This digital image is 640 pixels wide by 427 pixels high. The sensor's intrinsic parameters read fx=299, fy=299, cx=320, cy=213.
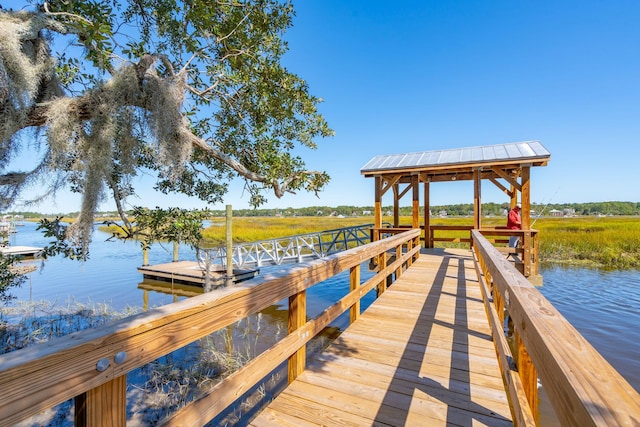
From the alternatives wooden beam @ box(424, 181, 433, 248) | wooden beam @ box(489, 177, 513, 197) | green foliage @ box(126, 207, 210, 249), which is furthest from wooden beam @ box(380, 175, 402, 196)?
green foliage @ box(126, 207, 210, 249)

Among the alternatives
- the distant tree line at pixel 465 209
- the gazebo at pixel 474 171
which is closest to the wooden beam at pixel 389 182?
the gazebo at pixel 474 171

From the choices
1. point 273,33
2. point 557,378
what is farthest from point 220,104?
point 557,378

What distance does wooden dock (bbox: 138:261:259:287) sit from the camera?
10.7m

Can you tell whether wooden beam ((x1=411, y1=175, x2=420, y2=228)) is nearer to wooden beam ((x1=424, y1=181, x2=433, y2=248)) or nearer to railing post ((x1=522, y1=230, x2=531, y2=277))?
wooden beam ((x1=424, y1=181, x2=433, y2=248))

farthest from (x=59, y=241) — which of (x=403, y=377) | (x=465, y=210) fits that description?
(x=465, y=210)

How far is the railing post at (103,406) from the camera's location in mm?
881

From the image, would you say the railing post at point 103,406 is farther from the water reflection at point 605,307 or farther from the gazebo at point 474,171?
the gazebo at point 474,171

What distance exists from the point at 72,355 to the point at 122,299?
37.4 ft

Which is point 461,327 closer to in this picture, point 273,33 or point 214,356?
point 214,356

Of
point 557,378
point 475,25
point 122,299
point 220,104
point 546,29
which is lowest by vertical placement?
point 122,299

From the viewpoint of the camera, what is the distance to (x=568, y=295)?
9.55 m

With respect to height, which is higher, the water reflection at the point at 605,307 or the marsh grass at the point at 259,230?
the marsh grass at the point at 259,230

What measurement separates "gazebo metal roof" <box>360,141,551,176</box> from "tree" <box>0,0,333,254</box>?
414 centimetres

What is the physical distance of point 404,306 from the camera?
4.19 metres
